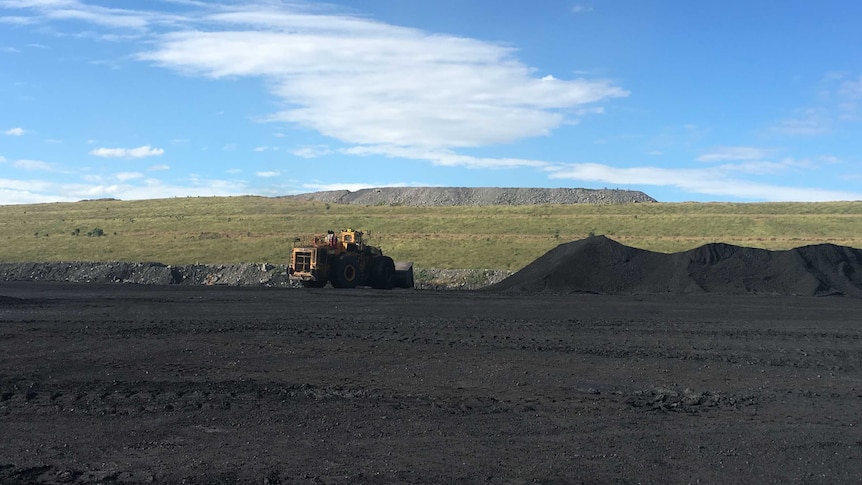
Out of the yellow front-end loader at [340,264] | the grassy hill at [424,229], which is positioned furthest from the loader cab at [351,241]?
the grassy hill at [424,229]

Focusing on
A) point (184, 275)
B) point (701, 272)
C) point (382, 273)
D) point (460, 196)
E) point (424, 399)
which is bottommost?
point (184, 275)

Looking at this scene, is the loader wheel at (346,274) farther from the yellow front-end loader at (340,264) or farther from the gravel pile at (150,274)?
the gravel pile at (150,274)

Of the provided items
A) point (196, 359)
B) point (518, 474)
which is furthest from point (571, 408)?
point (196, 359)

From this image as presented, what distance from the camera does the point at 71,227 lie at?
3056 inches

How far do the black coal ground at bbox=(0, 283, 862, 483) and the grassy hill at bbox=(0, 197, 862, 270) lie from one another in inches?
1378

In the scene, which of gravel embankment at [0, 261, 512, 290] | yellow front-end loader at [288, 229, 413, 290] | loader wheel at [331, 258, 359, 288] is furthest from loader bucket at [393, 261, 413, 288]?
gravel embankment at [0, 261, 512, 290]

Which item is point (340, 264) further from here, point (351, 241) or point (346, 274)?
point (351, 241)

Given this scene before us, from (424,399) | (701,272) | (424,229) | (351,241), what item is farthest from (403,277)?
(424,229)

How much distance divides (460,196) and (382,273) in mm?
120505

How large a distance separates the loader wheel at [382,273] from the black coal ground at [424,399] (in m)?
14.2

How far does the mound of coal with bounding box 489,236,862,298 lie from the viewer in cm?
3500

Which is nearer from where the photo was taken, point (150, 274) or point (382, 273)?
point (382, 273)

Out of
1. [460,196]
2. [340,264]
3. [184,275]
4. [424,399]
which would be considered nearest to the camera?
[424,399]

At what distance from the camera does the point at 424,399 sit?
12.3 metres
